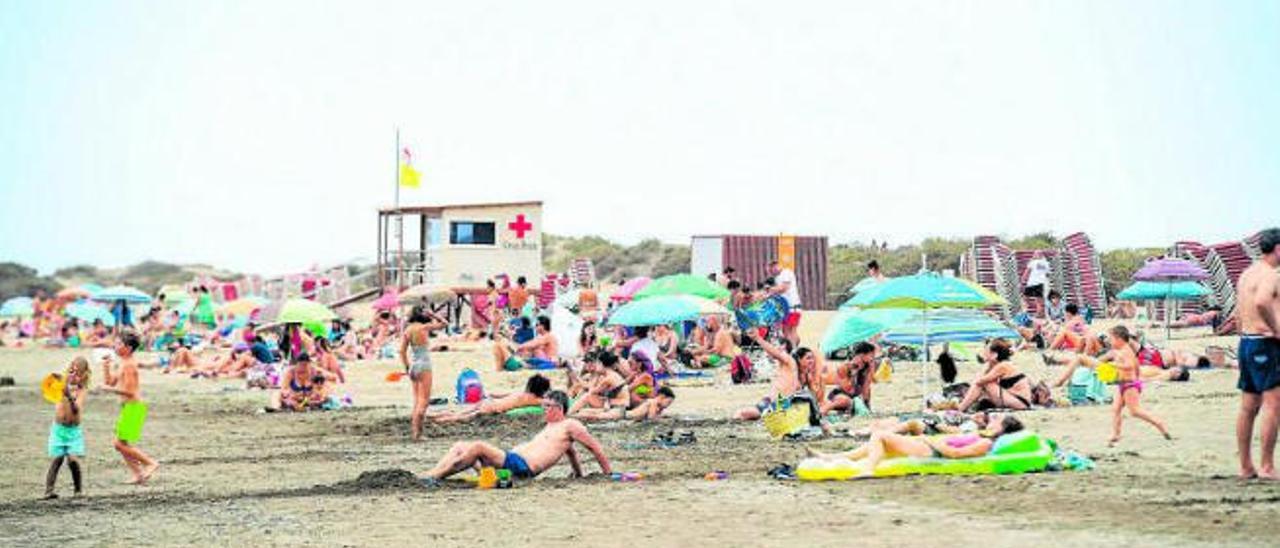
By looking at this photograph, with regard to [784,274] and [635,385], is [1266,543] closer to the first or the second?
[635,385]

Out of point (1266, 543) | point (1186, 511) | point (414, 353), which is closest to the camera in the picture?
point (1266, 543)

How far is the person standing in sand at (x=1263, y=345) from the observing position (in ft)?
32.9

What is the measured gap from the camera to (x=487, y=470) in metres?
11.6

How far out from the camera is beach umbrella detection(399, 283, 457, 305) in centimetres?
3431

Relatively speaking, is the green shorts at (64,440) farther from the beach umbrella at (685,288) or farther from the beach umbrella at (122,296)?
the beach umbrella at (122,296)

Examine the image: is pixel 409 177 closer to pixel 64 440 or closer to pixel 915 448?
pixel 64 440

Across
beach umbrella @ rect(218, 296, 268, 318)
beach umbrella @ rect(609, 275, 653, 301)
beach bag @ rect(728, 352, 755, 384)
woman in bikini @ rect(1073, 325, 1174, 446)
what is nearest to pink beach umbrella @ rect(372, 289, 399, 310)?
beach umbrella @ rect(609, 275, 653, 301)

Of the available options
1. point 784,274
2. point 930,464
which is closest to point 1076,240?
point 784,274

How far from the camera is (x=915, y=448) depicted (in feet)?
36.9

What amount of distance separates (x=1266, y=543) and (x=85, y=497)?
7971mm

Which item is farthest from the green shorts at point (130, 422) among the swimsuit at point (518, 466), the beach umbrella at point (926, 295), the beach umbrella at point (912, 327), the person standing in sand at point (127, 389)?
the beach umbrella at point (912, 327)

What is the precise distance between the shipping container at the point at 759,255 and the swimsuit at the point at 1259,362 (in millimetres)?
25961

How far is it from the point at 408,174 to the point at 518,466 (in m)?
26.5

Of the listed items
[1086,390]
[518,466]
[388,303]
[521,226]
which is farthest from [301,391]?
[521,226]
